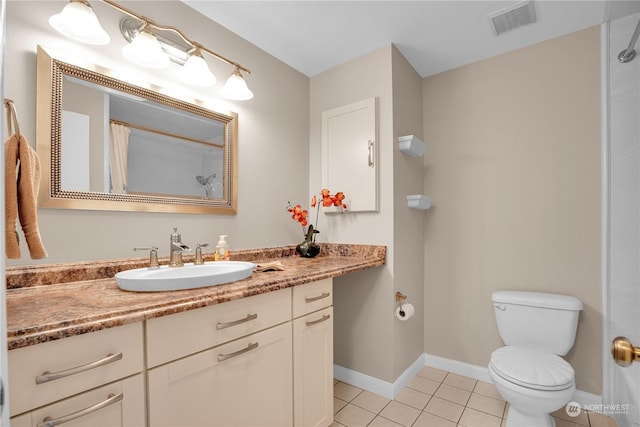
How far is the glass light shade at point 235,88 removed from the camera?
69.9 inches

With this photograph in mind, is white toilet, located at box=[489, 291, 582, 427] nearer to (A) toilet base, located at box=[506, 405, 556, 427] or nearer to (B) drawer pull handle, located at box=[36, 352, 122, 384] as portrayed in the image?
(A) toilet base, located at box=[506, 405, 556, 427]

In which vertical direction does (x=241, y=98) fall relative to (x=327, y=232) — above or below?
above

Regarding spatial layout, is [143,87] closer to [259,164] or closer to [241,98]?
[241,98]

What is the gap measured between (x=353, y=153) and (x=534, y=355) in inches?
63.1

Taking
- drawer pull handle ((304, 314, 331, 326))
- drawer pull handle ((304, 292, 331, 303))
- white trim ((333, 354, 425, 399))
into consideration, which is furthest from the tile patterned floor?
drawer pull handle ((304, 292, 331, 303))

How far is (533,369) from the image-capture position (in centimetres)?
152

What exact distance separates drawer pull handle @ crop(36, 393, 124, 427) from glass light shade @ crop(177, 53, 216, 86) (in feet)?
4.65

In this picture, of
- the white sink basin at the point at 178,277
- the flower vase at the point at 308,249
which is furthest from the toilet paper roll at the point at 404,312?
the white sink basin at the point at 178,277

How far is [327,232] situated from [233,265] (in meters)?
0.99

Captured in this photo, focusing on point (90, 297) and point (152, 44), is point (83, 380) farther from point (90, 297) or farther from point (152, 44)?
point (152, 44)

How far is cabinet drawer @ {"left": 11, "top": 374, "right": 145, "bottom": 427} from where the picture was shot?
0.72 metres

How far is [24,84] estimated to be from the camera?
1173mm

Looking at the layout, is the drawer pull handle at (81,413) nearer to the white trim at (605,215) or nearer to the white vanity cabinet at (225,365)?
the white vanity cabinet at (225,365)

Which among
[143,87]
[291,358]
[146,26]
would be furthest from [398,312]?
[146,26]
